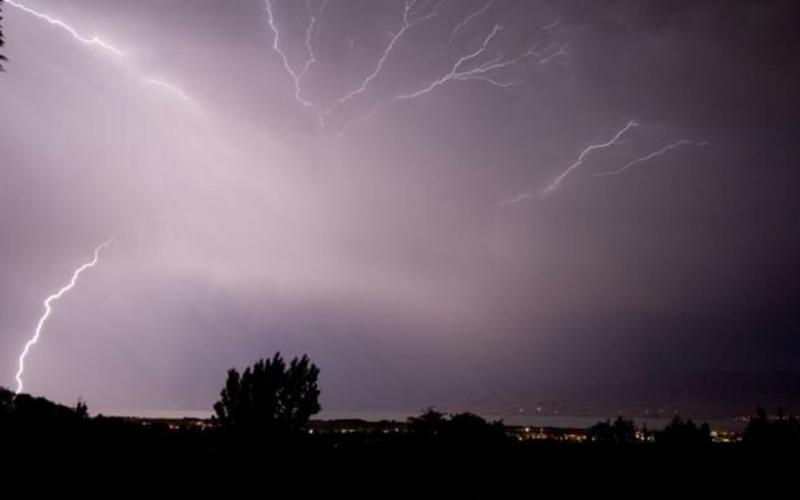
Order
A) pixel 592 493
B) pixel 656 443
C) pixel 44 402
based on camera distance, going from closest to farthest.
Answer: pixel 592 493 < pixel 44 402 < pixel 656 443

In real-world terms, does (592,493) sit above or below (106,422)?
below

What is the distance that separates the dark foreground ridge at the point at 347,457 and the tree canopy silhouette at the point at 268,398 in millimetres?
35

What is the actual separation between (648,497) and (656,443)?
432 inches

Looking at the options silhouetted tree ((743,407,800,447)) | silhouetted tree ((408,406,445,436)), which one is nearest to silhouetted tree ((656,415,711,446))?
silhouetted tree ((743,407,800,447))

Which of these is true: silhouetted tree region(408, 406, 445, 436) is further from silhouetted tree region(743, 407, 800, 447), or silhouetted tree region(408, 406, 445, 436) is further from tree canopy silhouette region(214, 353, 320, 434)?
silhouetted tree region(743, 407, 800, 447)

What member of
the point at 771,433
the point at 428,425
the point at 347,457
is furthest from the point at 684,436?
the point at 347,457

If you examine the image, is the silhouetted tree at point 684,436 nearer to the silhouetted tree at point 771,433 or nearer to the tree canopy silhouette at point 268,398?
the silhouetted tree at point 771,433

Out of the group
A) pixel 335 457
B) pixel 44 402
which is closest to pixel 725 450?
pixel 335 457

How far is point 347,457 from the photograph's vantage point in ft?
67.2

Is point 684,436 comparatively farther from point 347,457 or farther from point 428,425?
point 347,457

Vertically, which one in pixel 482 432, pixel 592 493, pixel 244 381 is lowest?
pixel 592 493

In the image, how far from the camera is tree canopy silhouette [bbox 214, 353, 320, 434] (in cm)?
2162

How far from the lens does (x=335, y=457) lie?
20.0 meters

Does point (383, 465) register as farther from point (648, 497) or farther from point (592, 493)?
point (648, 497)
